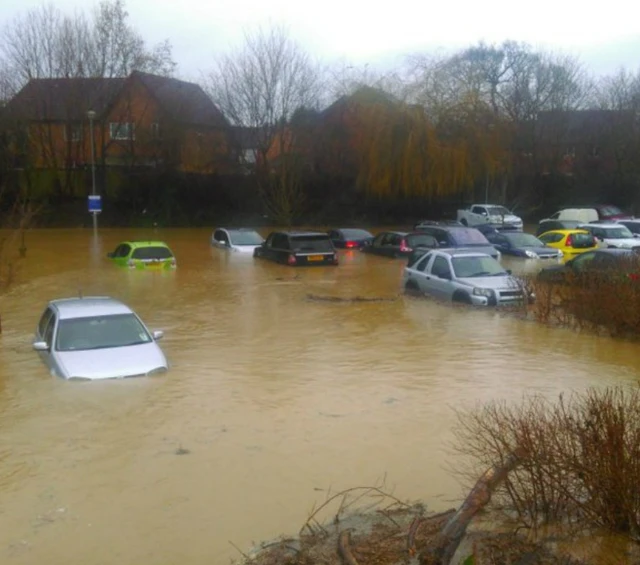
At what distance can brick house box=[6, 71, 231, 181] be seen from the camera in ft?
163

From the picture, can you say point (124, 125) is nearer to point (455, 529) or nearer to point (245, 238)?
point (245, 238)

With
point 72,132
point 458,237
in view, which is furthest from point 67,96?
point 458,237

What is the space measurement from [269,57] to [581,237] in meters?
25.5

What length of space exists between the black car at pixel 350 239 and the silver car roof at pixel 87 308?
2259cm

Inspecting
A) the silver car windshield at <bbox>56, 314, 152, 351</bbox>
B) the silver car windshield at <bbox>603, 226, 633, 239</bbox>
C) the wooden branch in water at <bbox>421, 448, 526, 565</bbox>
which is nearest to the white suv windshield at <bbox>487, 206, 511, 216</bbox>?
the silver car windshield at <bbox>603, 226, 633, 239</bbox>

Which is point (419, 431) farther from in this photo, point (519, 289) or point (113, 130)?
point (113, 130)

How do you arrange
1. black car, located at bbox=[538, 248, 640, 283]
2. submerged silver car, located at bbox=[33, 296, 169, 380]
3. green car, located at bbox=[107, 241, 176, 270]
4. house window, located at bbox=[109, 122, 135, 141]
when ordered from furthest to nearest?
house window, located at bbox=[109, 122, 135, 141], green car, located at bbox=[107, 241, 176, 270], black car, located at bbox=[538, 248, 640, 283], submerged silver car, located at bbox=[33, 296, 169, 380]

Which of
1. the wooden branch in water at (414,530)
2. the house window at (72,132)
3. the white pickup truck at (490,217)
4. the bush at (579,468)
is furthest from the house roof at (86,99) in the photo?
the bush at (579,468)

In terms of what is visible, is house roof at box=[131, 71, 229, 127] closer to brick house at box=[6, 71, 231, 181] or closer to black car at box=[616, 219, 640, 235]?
brick house at box=[6, 71, 231, 181]

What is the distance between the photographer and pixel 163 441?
32.7 ft

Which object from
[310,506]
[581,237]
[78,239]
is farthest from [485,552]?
[78,239]

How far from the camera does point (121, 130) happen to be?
5219cm

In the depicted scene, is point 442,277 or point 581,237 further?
point 581,237

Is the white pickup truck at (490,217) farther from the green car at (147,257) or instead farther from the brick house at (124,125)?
the green car at (147,257)
